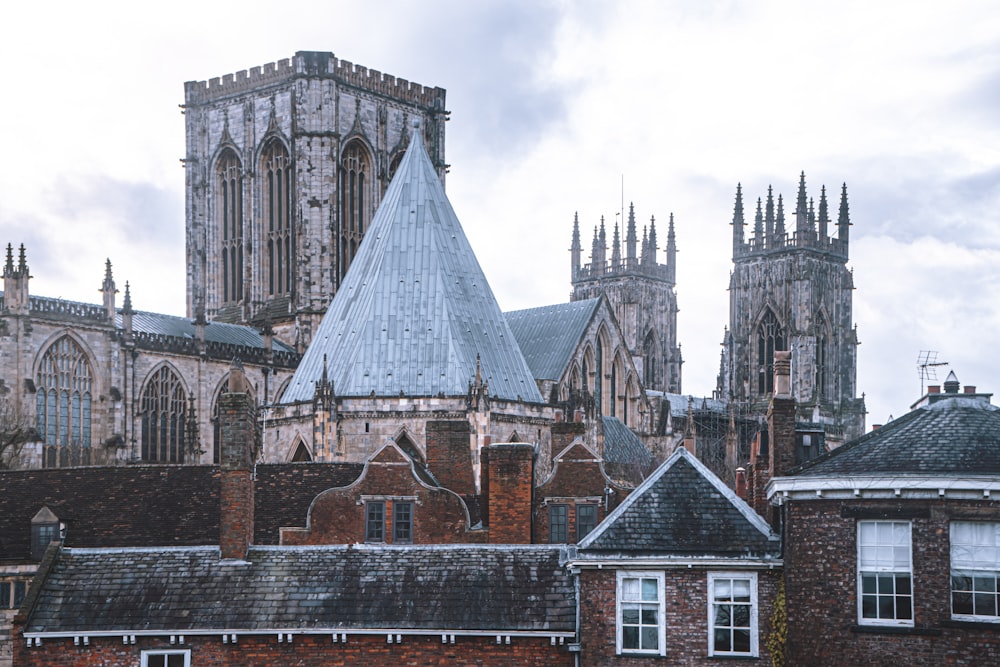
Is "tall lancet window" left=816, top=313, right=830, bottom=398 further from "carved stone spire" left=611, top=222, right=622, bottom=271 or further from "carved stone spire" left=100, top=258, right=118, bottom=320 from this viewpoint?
"carved stone spire" left=100, top=258, right=118, bottom=320

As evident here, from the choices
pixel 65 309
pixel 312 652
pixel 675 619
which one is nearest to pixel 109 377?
pixel 65 309

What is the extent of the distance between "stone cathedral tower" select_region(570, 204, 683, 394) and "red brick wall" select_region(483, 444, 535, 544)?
91.3 meters

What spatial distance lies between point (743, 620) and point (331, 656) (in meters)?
7.51

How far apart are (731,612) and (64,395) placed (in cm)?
4856

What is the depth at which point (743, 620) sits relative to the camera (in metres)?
27.6

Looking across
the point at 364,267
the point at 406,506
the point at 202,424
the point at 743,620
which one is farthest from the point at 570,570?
the point at 202,424

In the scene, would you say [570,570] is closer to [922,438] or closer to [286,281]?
[922,438]

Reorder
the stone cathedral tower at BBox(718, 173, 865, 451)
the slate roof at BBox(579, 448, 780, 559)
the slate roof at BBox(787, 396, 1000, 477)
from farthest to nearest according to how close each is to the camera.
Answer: the stone cathedral tower at BBox(718, 173, 865, 451) < the slate roof at BBox(579, 448, 780, 559) < the slate roof at BBox(787, 396, 1000, 477)

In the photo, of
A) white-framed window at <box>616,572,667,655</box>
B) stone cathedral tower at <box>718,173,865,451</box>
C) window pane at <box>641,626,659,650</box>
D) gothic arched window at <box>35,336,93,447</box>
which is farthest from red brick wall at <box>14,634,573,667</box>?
stone cathedral tower at <box>718,173,865,451</box>

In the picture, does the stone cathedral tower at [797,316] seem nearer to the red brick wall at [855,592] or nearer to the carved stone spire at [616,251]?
the carved stone spire at [616,251]

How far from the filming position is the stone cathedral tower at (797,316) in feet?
407

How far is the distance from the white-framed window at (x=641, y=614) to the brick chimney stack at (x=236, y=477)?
7632mm

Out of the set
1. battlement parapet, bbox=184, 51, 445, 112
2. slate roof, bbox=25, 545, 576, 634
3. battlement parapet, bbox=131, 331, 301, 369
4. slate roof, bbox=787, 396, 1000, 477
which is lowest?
slate roof, bbox=25, 545, 576, 634

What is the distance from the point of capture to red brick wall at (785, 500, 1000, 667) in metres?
25.3
